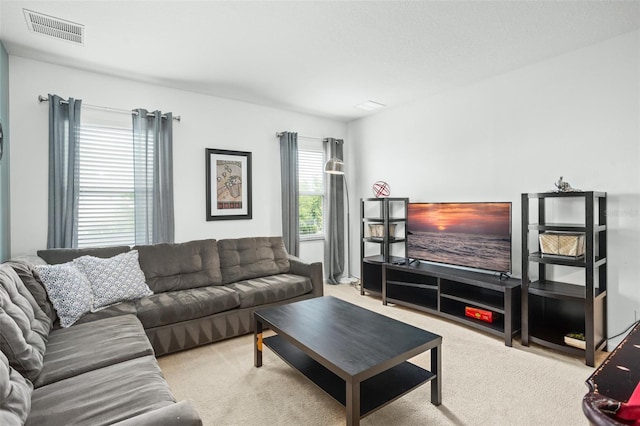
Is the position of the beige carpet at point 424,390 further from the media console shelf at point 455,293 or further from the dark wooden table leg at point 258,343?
the media console shelf at point 455,293

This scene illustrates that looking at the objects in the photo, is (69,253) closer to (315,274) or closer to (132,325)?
(132,325)

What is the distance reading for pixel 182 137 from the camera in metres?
3.84

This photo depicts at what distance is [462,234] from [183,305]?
2.81 metres

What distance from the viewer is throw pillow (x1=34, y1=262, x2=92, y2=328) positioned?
90.2 inches

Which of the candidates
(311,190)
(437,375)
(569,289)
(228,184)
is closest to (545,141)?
(569,289)

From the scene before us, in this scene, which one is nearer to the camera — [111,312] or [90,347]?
[90,347]

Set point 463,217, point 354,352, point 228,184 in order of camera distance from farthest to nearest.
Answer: point 228,184, point 463,217, point 354,352

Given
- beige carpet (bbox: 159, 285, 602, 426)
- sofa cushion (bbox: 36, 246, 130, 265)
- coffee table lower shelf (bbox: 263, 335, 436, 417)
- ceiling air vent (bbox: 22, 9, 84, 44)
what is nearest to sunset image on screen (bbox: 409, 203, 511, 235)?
beige carpet (bbox: 159, 285, 602, 426)

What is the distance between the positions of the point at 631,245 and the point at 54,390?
3926mm

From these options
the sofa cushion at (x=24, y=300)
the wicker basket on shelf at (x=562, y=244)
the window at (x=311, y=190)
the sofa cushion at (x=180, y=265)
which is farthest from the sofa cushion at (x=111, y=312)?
the wicker basket on shelf at (x=562, y=244)

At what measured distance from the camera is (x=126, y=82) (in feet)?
11.5

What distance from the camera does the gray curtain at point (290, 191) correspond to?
4.57 metres

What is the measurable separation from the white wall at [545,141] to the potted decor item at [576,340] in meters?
0.42

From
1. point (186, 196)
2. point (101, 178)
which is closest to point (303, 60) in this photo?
point (186, 196)
